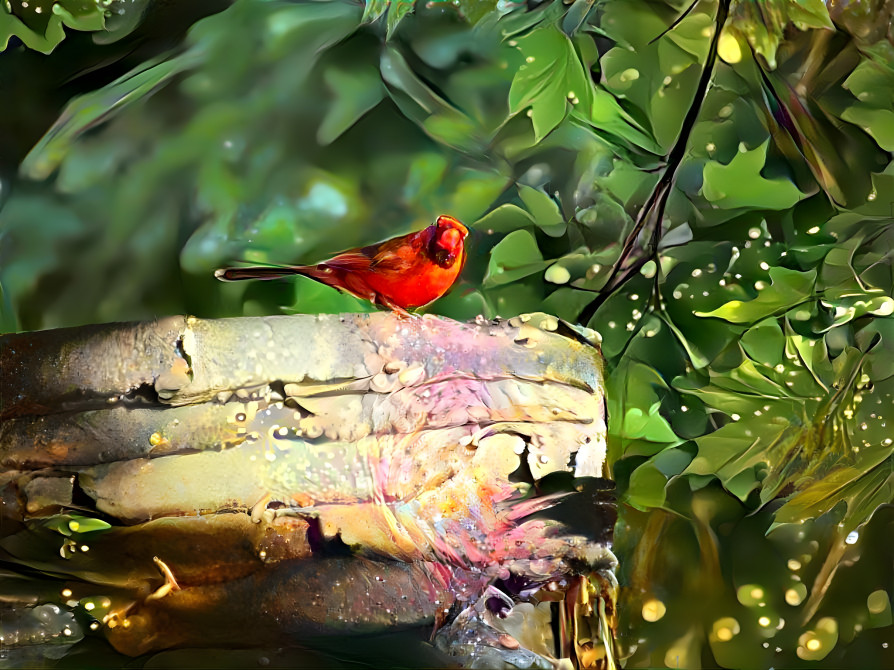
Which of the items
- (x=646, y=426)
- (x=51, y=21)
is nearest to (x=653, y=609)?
(x=646, y=426)

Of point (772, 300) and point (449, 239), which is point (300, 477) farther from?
point (772, 300)

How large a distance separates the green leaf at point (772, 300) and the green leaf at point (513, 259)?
0.19 m

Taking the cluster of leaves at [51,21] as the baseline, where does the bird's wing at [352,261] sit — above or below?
below

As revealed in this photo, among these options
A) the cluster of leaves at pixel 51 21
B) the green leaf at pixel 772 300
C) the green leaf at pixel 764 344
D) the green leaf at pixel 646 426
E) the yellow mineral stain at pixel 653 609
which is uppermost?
the cluster of leaves at pixel 51 21

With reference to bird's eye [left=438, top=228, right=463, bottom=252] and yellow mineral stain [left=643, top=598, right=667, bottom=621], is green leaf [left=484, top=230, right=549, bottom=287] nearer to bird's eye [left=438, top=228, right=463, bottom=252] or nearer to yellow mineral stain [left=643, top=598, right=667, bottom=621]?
bird's eye [left=438, top=228, right=463, bottom=252]

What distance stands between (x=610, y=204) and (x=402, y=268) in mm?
204

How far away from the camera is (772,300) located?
63cm

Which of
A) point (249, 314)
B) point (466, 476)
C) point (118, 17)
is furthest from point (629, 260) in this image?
point (118, 17)

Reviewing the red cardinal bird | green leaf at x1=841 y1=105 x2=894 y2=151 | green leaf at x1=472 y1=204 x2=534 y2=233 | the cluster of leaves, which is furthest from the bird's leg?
green leaf at x1=841 y1=105 x2=894 y2=151

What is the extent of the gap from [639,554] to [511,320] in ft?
0.81

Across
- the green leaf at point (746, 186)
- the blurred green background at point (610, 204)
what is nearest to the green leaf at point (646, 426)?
the blurred green background at point (610, 204)

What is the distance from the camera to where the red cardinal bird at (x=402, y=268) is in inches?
23.6

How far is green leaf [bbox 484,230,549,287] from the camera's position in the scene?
618 mm

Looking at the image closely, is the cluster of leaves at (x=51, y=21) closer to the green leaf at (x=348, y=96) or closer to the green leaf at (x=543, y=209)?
the green leaf at (x=348, y=96)
